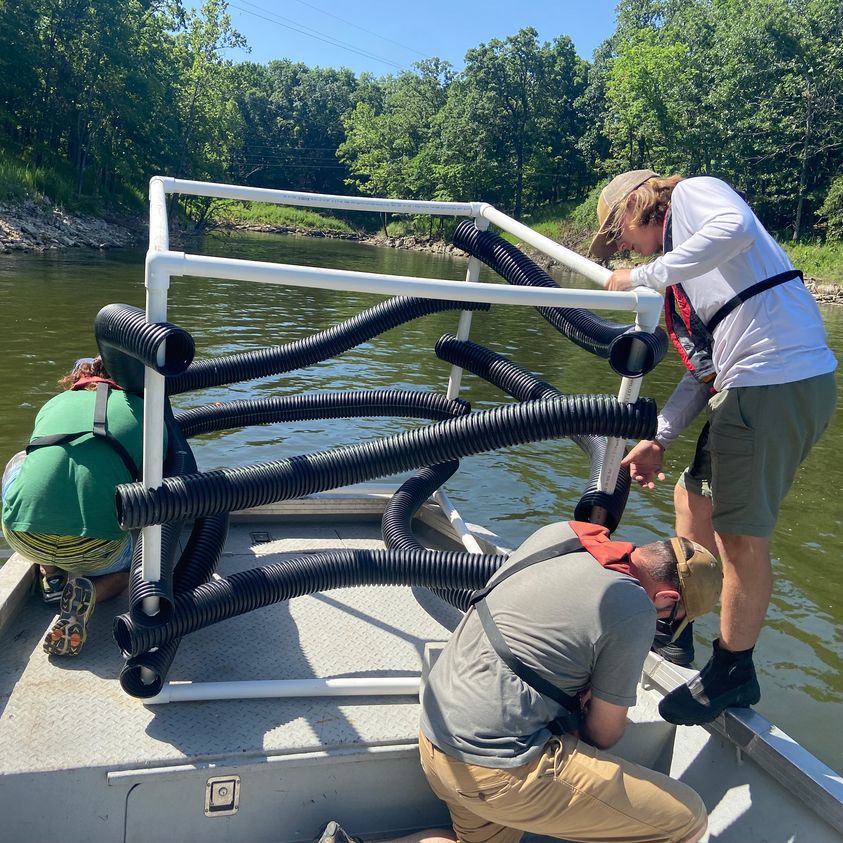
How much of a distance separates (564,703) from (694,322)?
1.58 m

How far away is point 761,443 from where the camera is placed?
282 cm

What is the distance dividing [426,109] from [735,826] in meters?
83.2

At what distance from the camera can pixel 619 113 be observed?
190 feet

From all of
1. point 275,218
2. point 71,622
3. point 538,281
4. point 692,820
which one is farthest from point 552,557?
point 275,218

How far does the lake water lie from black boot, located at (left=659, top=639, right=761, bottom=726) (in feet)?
4.83

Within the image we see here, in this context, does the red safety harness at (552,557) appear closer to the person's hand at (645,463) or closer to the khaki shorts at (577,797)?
the khaki shorts at (577,797)

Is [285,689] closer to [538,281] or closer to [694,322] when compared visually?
[538,281]

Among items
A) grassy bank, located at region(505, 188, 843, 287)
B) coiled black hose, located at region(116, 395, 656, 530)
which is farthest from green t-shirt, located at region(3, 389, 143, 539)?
grassy bank, located at region(505, 188, 843, 287)

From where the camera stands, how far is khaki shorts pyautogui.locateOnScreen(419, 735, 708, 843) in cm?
220

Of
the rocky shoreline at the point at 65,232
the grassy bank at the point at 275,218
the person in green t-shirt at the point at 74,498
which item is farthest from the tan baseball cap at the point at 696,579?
the grassy bank at the point at 275,218

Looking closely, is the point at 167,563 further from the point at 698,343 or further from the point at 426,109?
the point at 426,109

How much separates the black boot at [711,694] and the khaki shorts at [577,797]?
0.43 metres

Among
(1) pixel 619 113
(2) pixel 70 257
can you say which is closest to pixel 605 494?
(2) pixel 70 257

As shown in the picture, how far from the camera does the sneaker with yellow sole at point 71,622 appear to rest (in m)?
2.86
